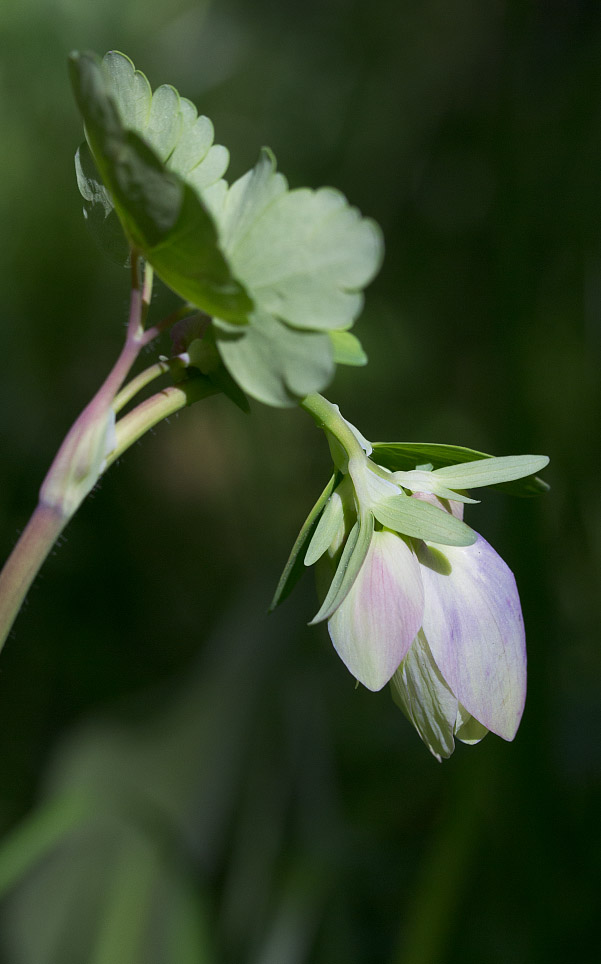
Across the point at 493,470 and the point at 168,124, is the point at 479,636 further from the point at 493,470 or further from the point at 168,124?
the point at 168,124

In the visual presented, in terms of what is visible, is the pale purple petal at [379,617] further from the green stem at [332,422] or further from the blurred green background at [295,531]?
the blurred green background at [295,531]

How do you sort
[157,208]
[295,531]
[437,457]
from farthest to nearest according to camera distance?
[295,531]
[437,457]
[157,208]

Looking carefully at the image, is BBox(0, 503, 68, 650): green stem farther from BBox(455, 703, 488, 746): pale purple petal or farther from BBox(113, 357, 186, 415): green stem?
BBox(455, 703, 488, 746): pale purple petal

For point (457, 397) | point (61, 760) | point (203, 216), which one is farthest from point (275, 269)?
point (457, 397)

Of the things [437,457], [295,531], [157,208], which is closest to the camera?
[157,208]

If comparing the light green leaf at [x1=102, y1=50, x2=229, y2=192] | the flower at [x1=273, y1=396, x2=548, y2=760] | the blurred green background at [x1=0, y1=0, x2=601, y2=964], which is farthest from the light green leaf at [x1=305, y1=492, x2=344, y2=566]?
the blurred green background at [x1=0, y1=0, x2=601, y2=964]

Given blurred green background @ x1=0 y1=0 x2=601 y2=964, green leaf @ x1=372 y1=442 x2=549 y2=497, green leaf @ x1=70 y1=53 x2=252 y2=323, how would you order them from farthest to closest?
blurred green background @ x1=0 y1=0 x2=601 y2=964 → green leaf @ x1=372 y1=442 x2=549 y2=497 → green leaf @ x1=70 y1=53 x2=252 y2=323

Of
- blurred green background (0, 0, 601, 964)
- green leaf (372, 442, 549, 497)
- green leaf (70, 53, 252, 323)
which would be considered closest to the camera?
green leaf (70, 53, 252, 323)

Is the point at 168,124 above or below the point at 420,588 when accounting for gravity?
above

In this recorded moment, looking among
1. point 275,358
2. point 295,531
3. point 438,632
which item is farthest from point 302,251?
point 295,531
